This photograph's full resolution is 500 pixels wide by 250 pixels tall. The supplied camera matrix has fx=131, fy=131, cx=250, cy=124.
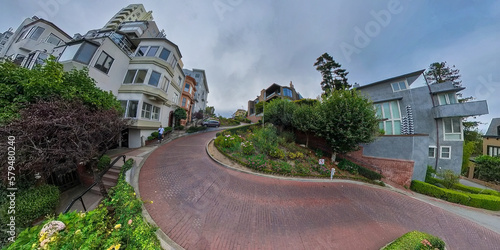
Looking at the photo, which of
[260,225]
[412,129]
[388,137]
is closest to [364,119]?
[388,137]

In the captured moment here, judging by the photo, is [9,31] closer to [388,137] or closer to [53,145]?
[53,145]

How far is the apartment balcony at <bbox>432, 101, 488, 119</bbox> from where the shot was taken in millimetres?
11098

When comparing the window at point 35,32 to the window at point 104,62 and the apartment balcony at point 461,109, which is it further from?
the apartment balcony at point 461,109

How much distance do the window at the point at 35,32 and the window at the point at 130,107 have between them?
591 inches

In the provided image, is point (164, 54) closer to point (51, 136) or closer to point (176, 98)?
point (176, 98)

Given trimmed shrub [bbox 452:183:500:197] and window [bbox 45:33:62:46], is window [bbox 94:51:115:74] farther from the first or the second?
trimmed shrub [bbox 452:183:500:197]

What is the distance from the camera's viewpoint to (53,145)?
→ 3859 millimetres

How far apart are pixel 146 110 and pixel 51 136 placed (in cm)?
917

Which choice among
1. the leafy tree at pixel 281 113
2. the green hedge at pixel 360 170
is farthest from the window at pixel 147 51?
the green hedge at pixel 360 170

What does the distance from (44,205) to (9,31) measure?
44.3 meters

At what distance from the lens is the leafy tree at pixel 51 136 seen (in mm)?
3631

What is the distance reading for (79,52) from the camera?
30.6 feet

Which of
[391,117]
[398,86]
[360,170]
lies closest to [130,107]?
[360,170]

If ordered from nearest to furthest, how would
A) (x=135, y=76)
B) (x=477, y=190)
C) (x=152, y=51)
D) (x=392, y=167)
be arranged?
(x=477, y=190), (x=392, y=167), (x=135, y=76), (x=152, y=51)
